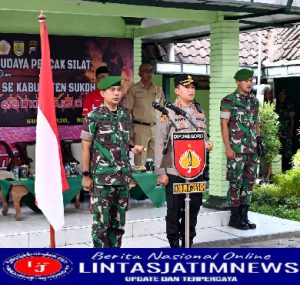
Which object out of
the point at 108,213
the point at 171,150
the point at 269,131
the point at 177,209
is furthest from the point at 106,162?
the point at 269,131

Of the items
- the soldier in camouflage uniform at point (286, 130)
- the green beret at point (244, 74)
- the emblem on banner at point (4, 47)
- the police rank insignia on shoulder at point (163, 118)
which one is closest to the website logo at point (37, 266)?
the police rank insignia on shoulder at point (163, 118)

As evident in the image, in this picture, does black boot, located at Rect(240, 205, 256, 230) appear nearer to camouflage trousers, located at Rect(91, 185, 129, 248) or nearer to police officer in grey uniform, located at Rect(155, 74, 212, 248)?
police officer in grey uniform, located at Rect(155, 74, 212, 248)

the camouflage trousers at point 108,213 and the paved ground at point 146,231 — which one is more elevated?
the camouflage trousers at point 108,213

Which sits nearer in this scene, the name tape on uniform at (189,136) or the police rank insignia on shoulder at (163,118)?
the name tape on uniform at (189,136)

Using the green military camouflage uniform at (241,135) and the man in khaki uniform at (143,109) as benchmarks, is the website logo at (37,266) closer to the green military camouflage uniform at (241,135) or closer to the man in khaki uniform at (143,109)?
the green military camouflage uniform at (241,135)

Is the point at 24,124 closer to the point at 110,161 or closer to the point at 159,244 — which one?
the point at 159,244

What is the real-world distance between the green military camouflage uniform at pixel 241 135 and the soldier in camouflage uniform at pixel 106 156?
211 centimetres

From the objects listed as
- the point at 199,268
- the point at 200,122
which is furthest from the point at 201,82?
the point at 199,268

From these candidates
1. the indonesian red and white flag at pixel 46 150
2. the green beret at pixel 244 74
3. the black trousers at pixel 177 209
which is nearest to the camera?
the indonesian red and white flag at pixel 46 150

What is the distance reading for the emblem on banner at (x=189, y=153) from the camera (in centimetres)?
589

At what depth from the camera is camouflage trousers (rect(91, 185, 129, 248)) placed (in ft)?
20.2

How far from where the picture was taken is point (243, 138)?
26.3 ft

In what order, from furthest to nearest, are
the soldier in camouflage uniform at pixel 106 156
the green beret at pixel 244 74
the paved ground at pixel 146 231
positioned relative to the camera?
the green beret at pixel 244 74 < the paved ground at pixel 146 231 < the soldier in camouflage uniform at pixel 106 156

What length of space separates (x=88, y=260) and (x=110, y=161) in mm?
2255
